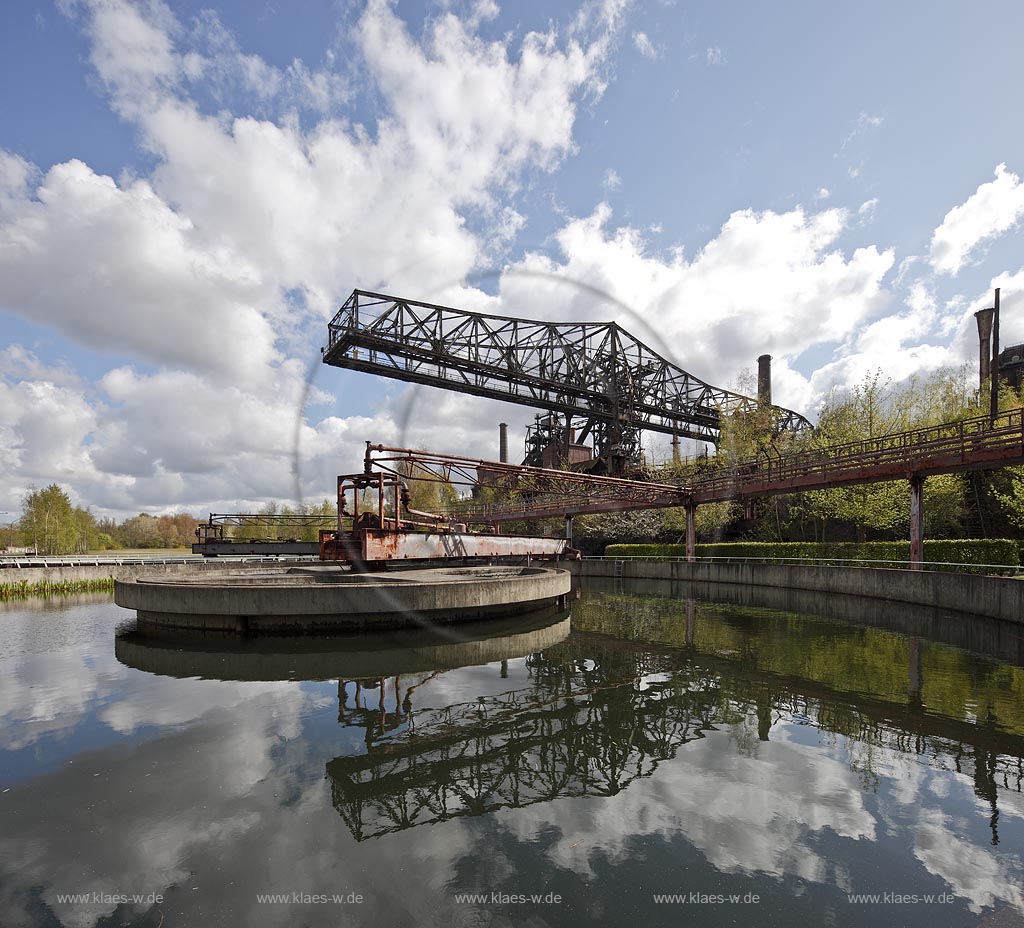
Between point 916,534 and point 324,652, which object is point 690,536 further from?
point 324,652

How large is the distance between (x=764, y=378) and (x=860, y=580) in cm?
4103

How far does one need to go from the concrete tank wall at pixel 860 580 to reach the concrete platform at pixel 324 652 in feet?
48.1

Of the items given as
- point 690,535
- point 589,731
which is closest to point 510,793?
point 589,731

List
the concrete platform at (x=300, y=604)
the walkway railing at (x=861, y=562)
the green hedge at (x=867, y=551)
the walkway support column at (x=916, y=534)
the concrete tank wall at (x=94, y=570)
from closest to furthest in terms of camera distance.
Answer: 1. the concrete platform at (x=300, y=604)
2. the walkway railing at (x=861, y=562)
3. the green hedge at (x=867, y=551)
4. the walkway support column at (x=916, y=534)
5. the concrete tank wall at (x=94, y=570)

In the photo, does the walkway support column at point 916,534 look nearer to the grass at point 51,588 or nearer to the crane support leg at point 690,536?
the crane support leg at point 690,536

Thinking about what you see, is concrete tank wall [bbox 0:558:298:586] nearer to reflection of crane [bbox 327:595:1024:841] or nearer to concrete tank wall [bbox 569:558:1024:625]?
reflection of crane [bbox 327:595:1024:841]

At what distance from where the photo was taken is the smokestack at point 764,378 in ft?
191

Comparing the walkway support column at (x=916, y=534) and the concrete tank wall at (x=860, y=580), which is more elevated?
the walkway support column at (x=916, y=534)

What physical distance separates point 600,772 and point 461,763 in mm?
1759

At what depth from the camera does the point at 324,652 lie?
12.6 metres

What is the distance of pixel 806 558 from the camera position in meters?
29.2

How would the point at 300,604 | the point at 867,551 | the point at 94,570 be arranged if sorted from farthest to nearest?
the point at 94,570 → the point at 867,551 → the point at 300,604

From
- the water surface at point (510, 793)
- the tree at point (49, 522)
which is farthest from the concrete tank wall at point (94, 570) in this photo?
the tree at point (49, 522)

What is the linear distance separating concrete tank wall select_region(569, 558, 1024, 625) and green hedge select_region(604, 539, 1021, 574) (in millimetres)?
1354
